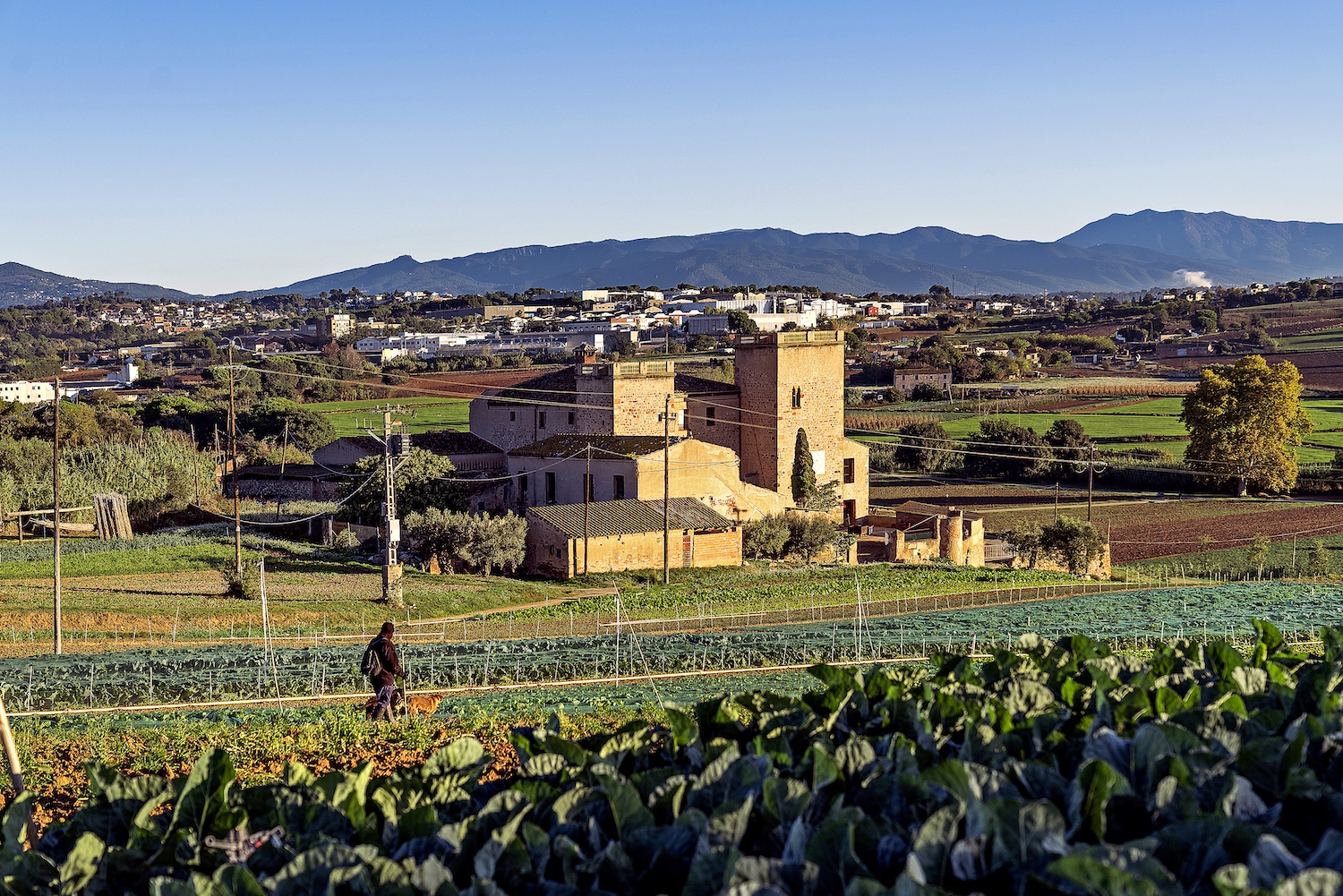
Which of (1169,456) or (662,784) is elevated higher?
(662,784)

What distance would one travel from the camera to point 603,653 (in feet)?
65.3

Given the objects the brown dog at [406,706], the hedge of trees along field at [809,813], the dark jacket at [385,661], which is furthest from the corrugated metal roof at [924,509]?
the hedge of trees along field at [809,813]

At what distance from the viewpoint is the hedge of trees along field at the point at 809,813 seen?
423 cm

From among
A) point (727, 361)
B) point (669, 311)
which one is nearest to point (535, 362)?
point (727, 361)

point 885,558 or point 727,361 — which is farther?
point 727,361

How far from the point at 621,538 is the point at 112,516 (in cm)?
1849

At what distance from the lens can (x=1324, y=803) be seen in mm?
4766

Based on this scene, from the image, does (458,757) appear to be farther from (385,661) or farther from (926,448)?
(926,448)

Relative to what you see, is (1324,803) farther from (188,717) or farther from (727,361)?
(727,361)

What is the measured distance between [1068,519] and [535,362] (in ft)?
235

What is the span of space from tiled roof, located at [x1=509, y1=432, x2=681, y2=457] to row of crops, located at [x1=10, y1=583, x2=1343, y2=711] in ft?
44.5

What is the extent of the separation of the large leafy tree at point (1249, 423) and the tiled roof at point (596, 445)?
26.2 m

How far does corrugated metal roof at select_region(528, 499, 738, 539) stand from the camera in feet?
114

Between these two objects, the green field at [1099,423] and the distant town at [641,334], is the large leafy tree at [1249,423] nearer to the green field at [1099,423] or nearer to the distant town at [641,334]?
the green field at [1099,423]
